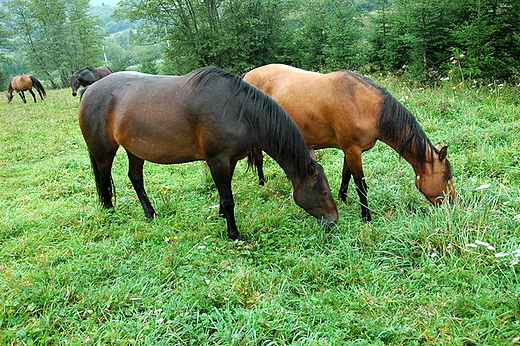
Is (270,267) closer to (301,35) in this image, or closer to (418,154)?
(418,154)

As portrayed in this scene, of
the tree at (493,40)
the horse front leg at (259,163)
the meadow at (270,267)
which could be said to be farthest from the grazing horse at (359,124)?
the tree at (493,40)

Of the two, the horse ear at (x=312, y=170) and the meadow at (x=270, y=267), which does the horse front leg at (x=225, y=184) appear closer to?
the meadow at (x=270, y=267)

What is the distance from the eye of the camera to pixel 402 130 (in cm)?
A: 364

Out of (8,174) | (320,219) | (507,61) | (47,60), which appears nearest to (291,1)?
(507,61)

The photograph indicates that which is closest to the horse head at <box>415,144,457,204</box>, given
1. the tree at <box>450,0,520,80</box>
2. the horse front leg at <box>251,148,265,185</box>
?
the horse front leg at <box>251,148,265,185</box>

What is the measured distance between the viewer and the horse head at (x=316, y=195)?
3.55m

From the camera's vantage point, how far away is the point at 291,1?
19.9 m

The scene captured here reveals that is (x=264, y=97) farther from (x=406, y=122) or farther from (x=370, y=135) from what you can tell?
(x=406, y=122)

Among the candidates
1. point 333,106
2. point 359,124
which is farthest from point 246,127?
point 359,124

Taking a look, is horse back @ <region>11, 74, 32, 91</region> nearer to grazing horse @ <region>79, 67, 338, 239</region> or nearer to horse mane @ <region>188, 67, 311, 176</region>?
grazing horse @ <region>79, 67, 338, 239</region>

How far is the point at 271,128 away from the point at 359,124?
104 cm

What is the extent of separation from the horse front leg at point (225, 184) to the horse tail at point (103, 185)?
159cm

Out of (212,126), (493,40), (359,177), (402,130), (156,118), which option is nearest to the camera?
(212,126)

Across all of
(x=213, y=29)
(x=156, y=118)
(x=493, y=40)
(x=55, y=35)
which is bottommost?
(x=493, y=40)
